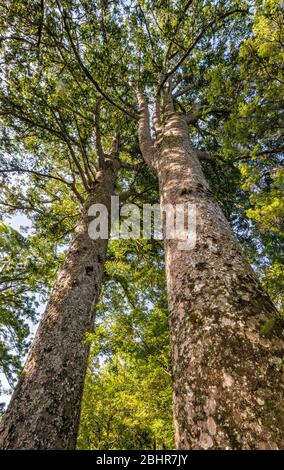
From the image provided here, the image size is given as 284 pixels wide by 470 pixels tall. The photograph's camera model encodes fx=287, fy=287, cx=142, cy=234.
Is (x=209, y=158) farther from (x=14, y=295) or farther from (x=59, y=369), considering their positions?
(x=14, y=295)

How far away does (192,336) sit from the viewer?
147cm

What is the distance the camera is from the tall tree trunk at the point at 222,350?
1.06 meters

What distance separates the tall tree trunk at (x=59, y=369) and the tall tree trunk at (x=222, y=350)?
1.94 meters

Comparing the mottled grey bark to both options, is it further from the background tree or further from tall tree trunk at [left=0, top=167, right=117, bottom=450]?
tall tree trunk at [left=0, top=167, right=117, bottom=450]

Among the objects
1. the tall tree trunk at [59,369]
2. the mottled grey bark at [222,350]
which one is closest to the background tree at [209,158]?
the mottled grey bark at [222,350]

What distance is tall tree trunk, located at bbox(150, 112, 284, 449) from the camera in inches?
41.9

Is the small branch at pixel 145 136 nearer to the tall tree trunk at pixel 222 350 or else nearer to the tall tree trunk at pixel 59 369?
the tall tree trunk at pixel 59 369

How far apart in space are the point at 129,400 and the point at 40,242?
5.29 m

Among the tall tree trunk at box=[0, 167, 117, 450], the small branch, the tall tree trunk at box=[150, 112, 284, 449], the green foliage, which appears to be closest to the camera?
the tall tree trunk at box=[150, 112, 284, 449]

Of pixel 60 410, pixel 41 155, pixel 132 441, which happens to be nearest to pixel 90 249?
pixel 60 410

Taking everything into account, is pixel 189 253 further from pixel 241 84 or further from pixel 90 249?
pixel 241 84

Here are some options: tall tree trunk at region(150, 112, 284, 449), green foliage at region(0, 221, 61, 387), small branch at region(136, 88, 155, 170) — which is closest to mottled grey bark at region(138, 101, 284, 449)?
tall tree trunk at region(150, 112, 284, 449)

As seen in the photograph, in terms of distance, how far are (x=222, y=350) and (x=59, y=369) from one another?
8.26 ft

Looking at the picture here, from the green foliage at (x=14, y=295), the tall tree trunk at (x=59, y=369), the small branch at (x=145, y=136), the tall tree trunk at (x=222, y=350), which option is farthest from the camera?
the green foliage at (x=14, y=295)
